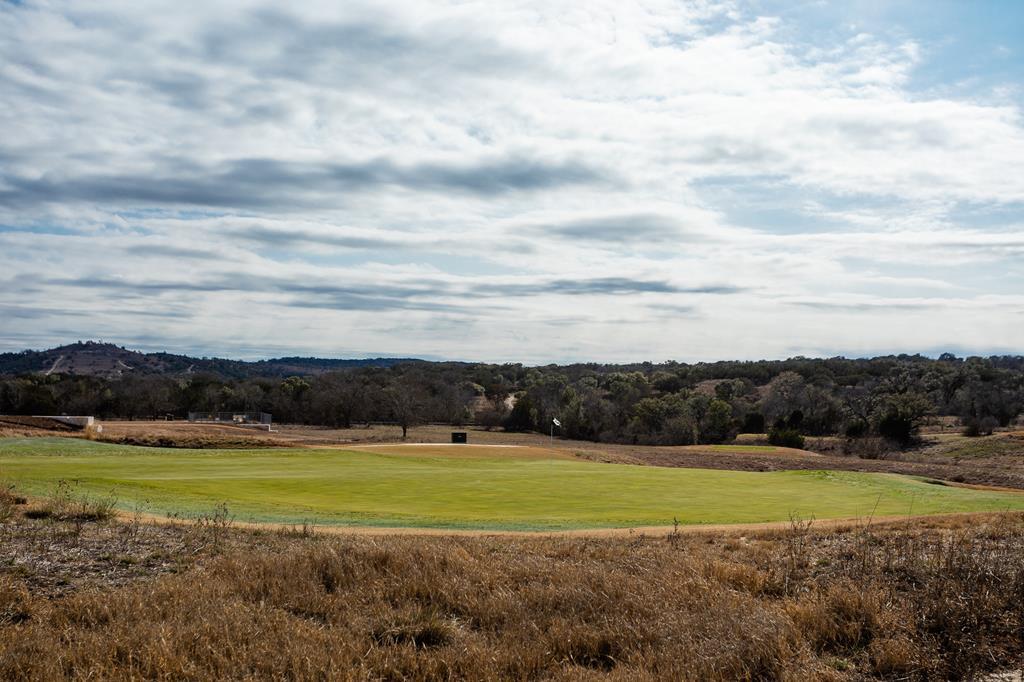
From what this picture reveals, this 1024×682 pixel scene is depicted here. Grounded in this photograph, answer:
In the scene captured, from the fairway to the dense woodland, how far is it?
31631 millimetres

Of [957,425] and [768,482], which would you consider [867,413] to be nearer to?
[957,425]

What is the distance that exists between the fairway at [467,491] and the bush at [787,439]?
28751mm

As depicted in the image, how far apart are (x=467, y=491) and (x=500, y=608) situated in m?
18.6

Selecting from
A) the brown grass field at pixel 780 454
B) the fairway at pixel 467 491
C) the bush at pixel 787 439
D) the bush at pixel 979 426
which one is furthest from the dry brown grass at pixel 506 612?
the bush at pixel 979 426

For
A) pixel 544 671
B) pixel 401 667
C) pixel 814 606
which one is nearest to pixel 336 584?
pixel 401 667

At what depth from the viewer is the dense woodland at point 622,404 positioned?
73938 mm

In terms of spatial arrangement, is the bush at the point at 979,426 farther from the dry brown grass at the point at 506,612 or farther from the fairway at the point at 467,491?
the dry brown grass at the point at 506,612

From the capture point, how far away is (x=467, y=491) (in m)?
28.5

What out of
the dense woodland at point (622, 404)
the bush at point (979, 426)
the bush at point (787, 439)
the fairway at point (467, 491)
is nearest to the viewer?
the fairway at point (467, 491)

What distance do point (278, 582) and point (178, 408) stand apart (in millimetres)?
91133

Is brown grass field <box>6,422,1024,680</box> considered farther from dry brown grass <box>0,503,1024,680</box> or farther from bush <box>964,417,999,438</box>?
bush <box>964,417,999,438</box>

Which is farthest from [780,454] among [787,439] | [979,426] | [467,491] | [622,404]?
[622,404]

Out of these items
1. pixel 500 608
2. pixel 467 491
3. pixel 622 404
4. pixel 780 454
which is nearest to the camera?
pixel 500 608

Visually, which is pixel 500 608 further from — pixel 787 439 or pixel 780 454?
pixel 787 439
